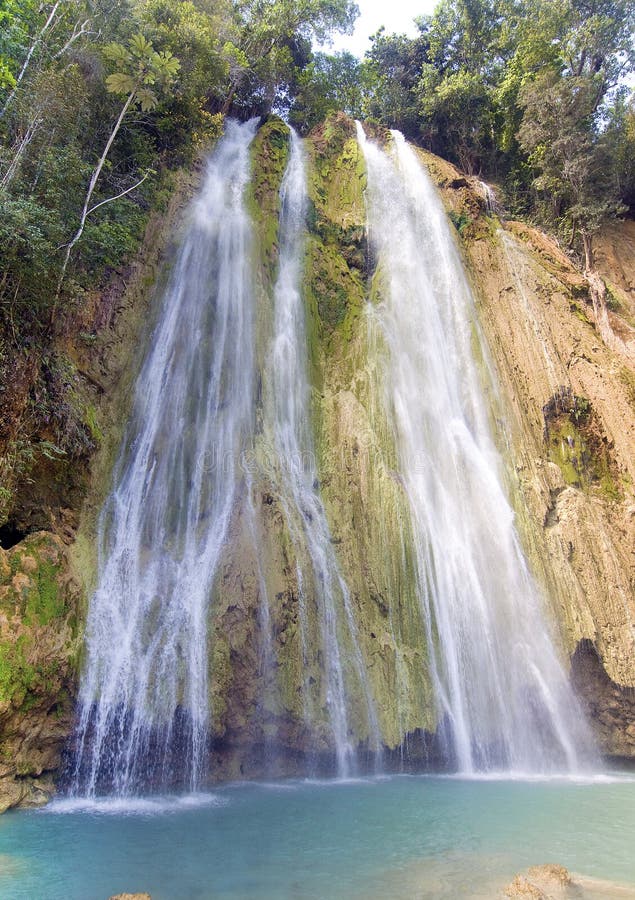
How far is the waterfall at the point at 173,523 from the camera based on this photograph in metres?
9.38

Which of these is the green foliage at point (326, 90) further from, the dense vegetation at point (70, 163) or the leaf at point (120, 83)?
the leaf at point (120, 83)

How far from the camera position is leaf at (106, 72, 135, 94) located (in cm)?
1348

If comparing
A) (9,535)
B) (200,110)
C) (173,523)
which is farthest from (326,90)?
→ (9,535)

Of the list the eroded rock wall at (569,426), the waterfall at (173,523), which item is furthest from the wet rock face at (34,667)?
the eroded rock wall at (569,426)

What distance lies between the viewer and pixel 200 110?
1830 cm

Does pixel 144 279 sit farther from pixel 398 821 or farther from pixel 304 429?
pixel 398 821

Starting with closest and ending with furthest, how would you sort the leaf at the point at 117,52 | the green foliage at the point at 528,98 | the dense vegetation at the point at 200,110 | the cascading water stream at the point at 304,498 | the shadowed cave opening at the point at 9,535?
the shadowed cave opening at the point at 9,535, the cascading water stream at the point at 304,498, the dense vegetation at the point at 200,110, the leaf at the point at 117,52, the green foliage at the point at 528,98

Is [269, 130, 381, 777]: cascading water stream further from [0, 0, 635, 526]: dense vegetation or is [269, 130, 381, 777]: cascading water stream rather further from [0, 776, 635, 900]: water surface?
[0, 0, 635, 526]: dense vegetation

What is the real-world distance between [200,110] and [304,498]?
1328 centimetres

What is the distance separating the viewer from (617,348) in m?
17.5

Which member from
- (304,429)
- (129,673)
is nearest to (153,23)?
(304,429)

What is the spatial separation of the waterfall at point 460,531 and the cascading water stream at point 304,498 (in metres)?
1.78

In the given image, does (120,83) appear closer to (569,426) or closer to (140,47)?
(140,47)

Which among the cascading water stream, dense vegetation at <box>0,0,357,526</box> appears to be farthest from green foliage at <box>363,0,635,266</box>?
dense vegetation at <box>0,0,357,526</box>
